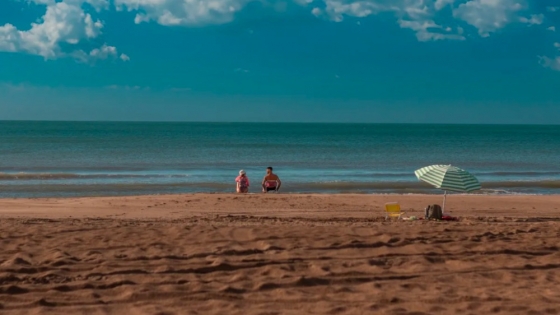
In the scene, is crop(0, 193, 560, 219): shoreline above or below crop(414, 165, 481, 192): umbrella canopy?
below

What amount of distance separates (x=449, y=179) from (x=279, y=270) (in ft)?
22.3

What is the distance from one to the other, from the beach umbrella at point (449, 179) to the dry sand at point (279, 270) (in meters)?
2.06

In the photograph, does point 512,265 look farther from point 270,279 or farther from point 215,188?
point 215,188

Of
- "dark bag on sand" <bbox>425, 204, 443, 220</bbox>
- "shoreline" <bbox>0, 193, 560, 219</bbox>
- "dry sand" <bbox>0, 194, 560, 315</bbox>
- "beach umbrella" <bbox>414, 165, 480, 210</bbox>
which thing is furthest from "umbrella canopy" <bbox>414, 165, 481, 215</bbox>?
"dry sand" <bbox>0, 194, 560, 315</bbox>

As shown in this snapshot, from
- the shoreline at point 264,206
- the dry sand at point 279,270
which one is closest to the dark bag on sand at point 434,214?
the shoreline at point 264,206

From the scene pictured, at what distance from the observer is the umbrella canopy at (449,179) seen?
1273 centimetres

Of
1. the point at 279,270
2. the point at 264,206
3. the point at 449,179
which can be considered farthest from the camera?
the point at 264,206

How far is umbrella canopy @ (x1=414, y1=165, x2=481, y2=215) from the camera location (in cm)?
1273

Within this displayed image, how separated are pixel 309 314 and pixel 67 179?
874 inches

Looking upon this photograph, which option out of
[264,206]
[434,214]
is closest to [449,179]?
[434,214]

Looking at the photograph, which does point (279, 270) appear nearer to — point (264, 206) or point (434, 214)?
point (434, 214)

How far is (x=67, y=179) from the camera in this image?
25.9 meters

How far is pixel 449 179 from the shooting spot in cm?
1280

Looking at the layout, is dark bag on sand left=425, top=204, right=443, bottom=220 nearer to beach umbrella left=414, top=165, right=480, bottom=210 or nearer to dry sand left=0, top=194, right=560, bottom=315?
beach umbrella left=414, top=165, right=480, bottom=210
